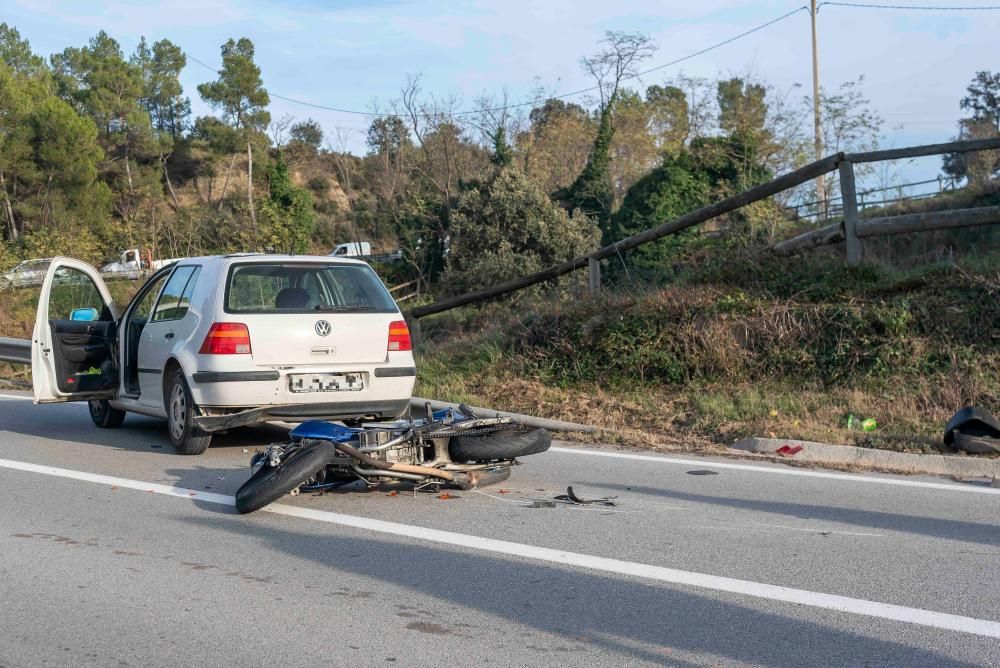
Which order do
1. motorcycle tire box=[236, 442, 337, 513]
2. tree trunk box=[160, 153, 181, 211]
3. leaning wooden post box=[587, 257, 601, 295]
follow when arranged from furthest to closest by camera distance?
tree trunk box=[160, 153, 181, 211]
leaning wooden post box=[587, 257, 601, 295]
motorcycle tire box=[236, 442, 337, 513]

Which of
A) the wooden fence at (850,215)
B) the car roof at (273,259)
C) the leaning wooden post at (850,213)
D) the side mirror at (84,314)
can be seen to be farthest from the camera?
the leaning wooden post at (850,213)

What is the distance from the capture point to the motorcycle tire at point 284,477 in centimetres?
638

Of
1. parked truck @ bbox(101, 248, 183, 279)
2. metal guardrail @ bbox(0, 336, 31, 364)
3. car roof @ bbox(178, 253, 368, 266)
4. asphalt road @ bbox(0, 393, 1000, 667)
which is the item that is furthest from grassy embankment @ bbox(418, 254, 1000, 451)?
parked truck @ bbox(101, 248, 183, 279)

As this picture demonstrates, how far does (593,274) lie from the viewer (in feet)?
39.8

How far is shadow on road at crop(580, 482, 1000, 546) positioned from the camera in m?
5.80

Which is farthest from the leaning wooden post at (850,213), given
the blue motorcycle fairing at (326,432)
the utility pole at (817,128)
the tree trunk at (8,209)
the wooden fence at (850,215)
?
the tree trunk at (8,209)

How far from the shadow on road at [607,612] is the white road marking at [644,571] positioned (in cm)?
12

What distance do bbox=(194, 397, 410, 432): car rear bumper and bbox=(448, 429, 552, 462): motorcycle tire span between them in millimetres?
1718

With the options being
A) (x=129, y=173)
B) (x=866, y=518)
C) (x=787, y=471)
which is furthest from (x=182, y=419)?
(x=129, y=173)

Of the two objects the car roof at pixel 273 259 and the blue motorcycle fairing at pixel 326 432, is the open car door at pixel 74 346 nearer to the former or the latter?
the car roof at pixel 273 259

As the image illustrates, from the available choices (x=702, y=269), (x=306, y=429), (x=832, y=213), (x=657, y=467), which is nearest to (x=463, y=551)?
(x=306, y=429)

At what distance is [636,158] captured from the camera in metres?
45.7

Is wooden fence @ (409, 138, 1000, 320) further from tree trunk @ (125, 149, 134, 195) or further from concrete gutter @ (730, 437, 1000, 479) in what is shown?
tree trunk @ (125, 149, 134, 195)

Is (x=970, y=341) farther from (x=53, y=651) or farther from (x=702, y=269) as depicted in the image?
(x=53, y=651)
